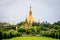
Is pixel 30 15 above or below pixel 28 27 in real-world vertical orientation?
above

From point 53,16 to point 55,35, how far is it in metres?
0.50

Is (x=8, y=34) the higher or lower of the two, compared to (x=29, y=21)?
lower

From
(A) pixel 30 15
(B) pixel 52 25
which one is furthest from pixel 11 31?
(B) pixel 52 25

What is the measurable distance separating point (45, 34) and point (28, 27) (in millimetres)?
487

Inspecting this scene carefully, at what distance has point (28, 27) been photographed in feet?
14.6

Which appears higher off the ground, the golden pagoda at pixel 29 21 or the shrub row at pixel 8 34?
the golden pagoda at pixel 29 21

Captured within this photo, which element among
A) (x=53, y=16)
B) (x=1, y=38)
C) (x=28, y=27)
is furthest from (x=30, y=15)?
(x=1, y=38)

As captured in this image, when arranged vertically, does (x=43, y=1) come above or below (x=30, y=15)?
Result: above

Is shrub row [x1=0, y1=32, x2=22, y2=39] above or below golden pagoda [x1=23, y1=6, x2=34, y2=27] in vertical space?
below

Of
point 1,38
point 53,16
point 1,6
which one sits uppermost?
point 1,6

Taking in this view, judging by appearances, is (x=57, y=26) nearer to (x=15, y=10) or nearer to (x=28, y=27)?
(x=28, y=27)

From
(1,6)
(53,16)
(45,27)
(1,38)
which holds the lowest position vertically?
(1,38)

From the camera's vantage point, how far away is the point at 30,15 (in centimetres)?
439

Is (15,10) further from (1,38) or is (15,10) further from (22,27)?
(1,38)
